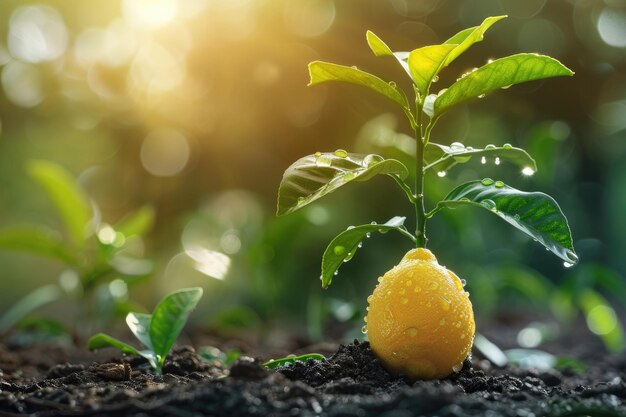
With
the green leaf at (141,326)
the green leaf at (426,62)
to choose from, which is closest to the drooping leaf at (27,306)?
the green leaf at (141,326)

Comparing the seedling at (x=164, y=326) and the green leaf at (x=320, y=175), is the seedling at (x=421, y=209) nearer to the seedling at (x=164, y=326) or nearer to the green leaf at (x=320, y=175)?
the green leaf at (x=320, y=175)

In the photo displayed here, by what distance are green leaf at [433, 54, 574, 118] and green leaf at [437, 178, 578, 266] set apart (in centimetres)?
20

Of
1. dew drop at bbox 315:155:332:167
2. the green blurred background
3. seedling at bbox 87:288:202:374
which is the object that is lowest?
seedling at bbox 87:288:202:374

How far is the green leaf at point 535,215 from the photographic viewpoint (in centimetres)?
125

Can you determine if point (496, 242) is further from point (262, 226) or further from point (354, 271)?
point (262, 226)

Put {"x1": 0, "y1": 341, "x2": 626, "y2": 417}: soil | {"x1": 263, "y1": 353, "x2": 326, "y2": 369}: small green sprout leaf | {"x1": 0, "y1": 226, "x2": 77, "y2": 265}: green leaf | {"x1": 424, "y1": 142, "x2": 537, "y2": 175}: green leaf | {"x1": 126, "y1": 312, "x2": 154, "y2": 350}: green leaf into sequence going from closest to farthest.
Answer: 1. {"x1": 0, "y1": 341, "x2": 626, "y2": 417}: soil
2. {"x1": 424, "y1": 142, "x2": 537, "y2": 175}: green leaf
3. {"x1": 263, "y1": 353, "x2": 326, "y2": 369}: small green sprout leaf
4. {"x1": 126, "y1": 312, "x2": 154, "y2": 350}: green leaf
5. {"x1": 0, "y1": 226, "x2": 77, "y2": 265}: green leaf

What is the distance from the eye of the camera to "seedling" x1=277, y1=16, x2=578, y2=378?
127 cm

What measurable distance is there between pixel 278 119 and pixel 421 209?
9.39 ft

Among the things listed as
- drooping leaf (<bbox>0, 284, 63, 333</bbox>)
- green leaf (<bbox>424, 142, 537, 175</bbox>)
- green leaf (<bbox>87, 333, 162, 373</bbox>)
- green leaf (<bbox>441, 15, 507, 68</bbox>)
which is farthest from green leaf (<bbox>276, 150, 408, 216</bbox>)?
drooping leaf (<bbox>0, 284, 63, 333</bbox>)

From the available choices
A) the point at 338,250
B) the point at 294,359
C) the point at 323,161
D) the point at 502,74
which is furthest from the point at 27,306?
the point at 502,74

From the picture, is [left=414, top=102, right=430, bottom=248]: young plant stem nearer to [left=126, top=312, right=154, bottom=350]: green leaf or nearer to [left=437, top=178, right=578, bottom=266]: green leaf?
[left=437, top=178, right=578, bottom=266]: green leaf

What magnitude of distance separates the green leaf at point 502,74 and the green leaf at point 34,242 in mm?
1741

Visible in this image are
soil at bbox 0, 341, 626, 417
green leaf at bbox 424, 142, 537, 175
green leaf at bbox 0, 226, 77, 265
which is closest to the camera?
soil at bbox 0, 341, 626, 417

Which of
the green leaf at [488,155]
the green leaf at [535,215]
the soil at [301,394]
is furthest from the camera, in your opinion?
the green leaf at [488,155]
